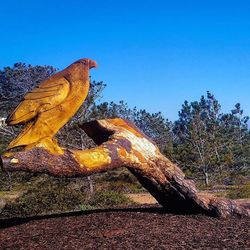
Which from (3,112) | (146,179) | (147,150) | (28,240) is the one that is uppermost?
(3,112)

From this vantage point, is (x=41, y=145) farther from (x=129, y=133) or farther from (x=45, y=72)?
(x=45, y=72)

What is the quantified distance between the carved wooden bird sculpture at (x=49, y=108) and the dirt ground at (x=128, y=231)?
1337 millimetres

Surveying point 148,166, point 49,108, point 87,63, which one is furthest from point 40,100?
point 148,166

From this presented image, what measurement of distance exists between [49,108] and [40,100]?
6.7 inches

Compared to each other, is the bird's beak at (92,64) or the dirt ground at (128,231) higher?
the bird's beak at (92,64)

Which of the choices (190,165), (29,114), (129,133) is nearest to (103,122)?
(129,133)

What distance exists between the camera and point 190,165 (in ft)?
78.5

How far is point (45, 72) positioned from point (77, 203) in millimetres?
16312

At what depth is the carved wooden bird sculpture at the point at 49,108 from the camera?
238 inches

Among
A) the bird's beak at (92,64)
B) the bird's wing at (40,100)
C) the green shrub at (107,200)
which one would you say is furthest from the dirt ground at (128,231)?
the green shrub at (107,200)

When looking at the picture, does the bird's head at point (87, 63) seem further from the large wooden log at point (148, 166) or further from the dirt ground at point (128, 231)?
the dirt ground at point (128, 231)

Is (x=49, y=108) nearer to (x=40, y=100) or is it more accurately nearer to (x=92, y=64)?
(x=40, y=100)

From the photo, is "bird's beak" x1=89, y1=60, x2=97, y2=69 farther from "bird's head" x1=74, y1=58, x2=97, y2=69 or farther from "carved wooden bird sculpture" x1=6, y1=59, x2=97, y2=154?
"carved wooden bird sculpture" x1=6, y1=59, x2=97, y2=154

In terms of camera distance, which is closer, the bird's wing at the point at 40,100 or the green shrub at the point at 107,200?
the bird's wing at the point at 40,100
